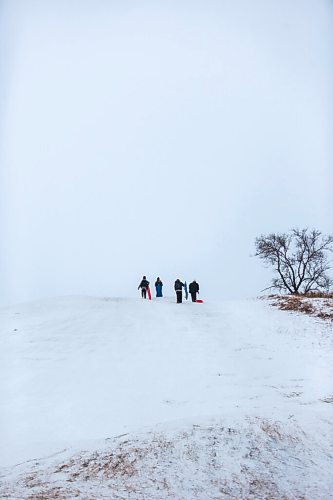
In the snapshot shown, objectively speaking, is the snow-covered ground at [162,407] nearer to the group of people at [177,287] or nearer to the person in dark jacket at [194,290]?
the group of people at [177,287]

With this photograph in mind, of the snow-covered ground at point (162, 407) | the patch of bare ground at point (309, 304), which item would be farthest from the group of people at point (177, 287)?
the snow-covered ground at point (162, 407)

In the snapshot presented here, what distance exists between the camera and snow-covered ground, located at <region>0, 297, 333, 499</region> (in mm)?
4969

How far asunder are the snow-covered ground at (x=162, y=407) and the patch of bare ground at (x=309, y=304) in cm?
172

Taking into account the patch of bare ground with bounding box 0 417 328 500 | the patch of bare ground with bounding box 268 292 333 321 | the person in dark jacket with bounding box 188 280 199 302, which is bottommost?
the patch of bare ground with bounding box 0 417 328 500

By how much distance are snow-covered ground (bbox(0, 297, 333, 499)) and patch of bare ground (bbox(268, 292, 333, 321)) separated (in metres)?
1.72

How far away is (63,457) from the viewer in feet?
19.0

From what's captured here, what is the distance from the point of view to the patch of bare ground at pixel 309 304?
1800cm

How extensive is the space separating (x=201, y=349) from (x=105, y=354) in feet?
10.2

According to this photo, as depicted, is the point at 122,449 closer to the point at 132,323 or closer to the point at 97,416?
the point at 97,416

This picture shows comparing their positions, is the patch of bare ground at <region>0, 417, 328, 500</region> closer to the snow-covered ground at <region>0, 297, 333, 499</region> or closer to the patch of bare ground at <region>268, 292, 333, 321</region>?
the snow-covered ground at <region>0, 297, 333, 499</region>

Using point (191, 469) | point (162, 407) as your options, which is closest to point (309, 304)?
point (162, 407)

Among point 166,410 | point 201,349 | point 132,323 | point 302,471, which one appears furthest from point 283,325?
point 302,471

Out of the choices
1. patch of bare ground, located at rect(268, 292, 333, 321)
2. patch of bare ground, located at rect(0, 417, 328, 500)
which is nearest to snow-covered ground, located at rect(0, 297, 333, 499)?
patch of bare ground, located at rect(0, 417, 328, 500)

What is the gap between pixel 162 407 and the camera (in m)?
8.09
